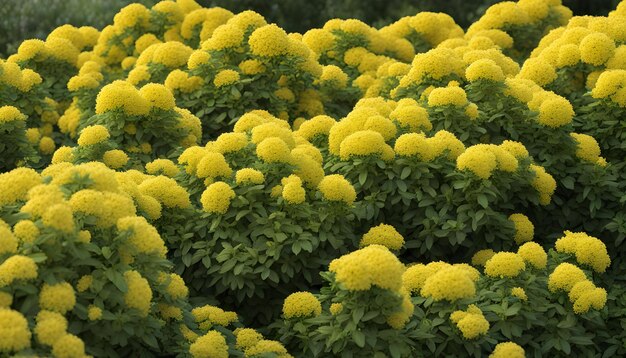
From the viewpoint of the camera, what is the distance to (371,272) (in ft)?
16.2

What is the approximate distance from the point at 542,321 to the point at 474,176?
3.61 ft

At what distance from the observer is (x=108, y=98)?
7.17 meters

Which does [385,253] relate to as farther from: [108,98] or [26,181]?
[108,98]

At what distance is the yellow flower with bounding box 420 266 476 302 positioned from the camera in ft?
18.1

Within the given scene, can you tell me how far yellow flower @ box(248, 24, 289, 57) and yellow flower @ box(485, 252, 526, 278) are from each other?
9.77ft

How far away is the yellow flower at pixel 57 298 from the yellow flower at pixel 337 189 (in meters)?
2.22

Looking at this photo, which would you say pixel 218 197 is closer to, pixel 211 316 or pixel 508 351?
pixel 211 316

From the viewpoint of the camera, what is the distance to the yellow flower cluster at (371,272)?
4922 millimetres

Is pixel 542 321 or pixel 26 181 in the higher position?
pixel 26 181

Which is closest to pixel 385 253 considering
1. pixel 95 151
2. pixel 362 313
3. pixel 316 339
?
pixel 362 313

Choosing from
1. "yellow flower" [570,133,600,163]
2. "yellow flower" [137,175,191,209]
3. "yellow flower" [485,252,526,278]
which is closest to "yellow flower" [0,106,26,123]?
"yellow flower" [137,175,191,209]

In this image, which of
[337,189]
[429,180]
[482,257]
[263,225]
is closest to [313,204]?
[337,189]

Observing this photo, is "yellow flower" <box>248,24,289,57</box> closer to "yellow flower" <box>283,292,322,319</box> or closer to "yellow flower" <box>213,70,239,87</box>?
"yellow flower" <box>213,70,239,87</box>

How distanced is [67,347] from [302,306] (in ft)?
5.94
